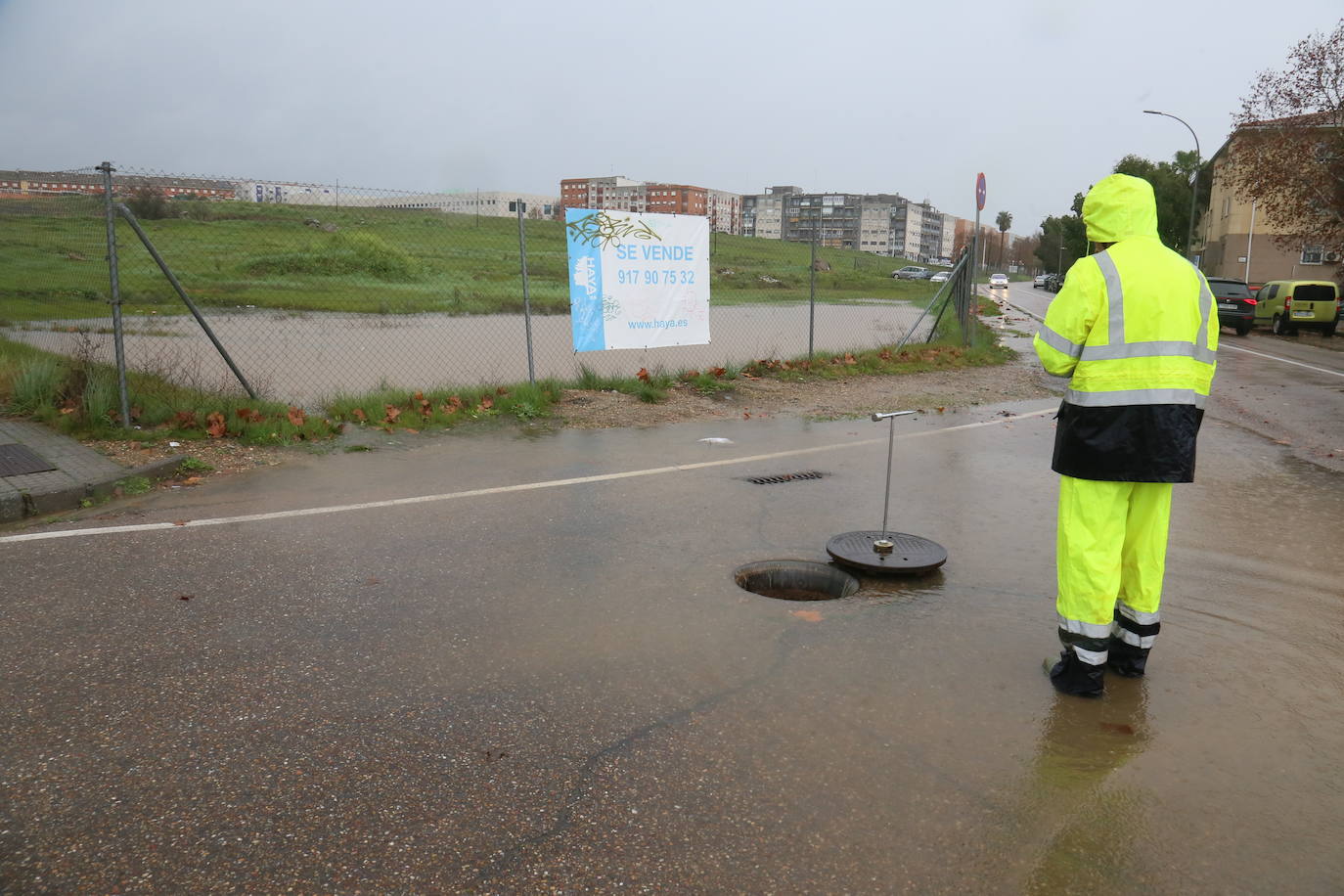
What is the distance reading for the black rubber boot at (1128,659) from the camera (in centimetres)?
401

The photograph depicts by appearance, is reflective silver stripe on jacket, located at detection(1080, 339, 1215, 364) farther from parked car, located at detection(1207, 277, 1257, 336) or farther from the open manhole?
parked car, located at detection(1207, 277, 1257, 336)

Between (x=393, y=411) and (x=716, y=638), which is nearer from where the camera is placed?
(x=716, y=638)

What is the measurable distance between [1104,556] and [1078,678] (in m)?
0.52

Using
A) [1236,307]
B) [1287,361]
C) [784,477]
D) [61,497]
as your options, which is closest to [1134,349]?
[784,477]

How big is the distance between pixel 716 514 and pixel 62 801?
13.8 feet

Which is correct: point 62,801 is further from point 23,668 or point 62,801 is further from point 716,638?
point 716,638

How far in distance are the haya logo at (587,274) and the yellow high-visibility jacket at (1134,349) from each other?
306 inches

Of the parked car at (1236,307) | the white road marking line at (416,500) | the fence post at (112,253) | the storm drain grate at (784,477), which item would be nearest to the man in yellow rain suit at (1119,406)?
the storm drain grate at (784,477)

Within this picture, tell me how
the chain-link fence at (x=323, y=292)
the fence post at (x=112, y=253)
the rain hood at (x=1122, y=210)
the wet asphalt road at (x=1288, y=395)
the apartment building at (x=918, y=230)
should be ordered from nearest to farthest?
the rain hood at (x=1122, y=210) → the fence post at (x=112, y=253) → the chain-link fence at (x=323, y=292) → the wet asphalt road at (x=1288, y=395) → the apartment building at (x=918, y=230)

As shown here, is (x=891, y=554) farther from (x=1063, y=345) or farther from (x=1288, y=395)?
(x=1288, y=395)

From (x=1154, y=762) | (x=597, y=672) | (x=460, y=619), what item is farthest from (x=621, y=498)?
(x=1154, y=762)

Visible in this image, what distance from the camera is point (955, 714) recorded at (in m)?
3.64

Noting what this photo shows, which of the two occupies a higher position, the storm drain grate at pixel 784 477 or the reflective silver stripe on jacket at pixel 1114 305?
the reflective silver stripe on jacket at pixel 1114 305

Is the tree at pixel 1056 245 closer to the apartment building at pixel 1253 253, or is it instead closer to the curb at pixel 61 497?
the apartment building at pixel 1253 253
